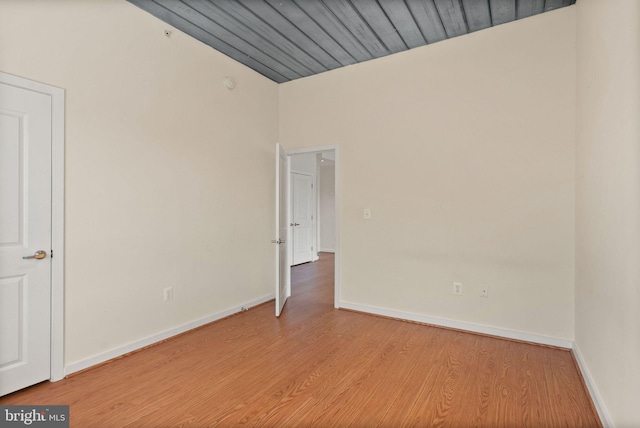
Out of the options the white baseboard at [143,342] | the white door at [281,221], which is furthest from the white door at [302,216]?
the white baseboard at [143,342]

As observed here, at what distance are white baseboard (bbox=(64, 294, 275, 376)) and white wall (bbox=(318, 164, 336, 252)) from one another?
17.6 feet

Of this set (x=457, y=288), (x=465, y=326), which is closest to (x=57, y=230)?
(x=457, y=288)

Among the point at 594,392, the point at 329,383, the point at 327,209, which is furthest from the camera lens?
the point at 327,209

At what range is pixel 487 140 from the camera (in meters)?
3.03

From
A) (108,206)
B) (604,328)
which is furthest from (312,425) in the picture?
(108,206)

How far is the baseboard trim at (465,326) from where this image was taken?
2.79 m

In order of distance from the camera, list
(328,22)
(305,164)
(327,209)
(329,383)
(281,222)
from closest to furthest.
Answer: (329,383)
(328,22)
(281,222)
(305,164)
(327,209)

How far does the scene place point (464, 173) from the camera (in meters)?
3.15

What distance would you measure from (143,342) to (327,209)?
21.7 ft

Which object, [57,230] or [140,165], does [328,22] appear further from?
[57,230]

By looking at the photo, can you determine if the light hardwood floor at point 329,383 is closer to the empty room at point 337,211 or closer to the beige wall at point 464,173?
the empty room at point 337,211

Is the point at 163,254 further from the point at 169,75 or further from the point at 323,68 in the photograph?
the point at 323,68

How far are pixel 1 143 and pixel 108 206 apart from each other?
73cm

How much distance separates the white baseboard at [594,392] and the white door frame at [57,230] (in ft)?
11.3
